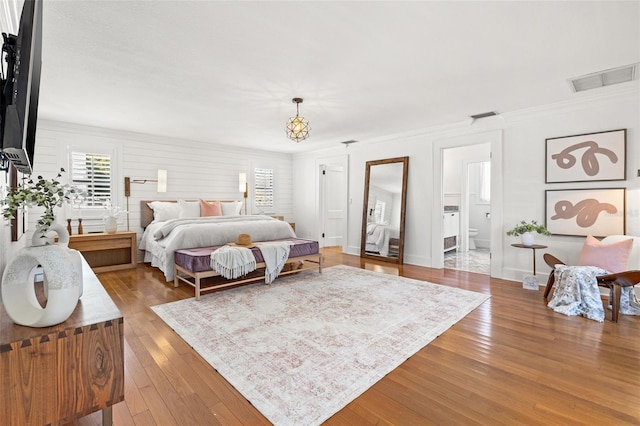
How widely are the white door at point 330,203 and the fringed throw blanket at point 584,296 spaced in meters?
4.76

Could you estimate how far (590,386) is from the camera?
189 centimetres

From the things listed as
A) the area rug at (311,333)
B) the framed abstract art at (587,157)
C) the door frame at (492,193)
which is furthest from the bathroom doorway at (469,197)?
the area rug at (311,333)

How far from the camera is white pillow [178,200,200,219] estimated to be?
18.7ft

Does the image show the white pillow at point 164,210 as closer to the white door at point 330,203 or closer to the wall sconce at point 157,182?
the wall sconce at point 157,182

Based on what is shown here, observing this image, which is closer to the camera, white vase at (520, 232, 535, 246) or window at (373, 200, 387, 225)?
white vase at (520, 232, 535, 246)

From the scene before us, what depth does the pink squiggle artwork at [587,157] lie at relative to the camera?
12.2ft

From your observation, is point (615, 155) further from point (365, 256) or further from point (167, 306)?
point (167, 306)

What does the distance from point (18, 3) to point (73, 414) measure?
8.21 feet

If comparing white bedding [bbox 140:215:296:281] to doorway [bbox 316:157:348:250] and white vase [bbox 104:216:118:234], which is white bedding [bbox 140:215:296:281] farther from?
doorway [bbox 316:157:348:250]

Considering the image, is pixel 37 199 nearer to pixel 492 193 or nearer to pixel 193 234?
pixel 193 234

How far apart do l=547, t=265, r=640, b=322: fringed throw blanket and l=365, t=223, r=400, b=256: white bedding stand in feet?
9.40

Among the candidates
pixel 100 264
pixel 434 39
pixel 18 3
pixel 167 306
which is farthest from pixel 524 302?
pixel 100 264

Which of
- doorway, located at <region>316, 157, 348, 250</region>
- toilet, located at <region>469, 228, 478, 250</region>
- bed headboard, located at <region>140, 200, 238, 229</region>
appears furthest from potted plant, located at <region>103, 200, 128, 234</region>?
toilet, located at <region>469, 228, 478, 250</region>

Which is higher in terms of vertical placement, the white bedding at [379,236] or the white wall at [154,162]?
the white wall at [154,162]
